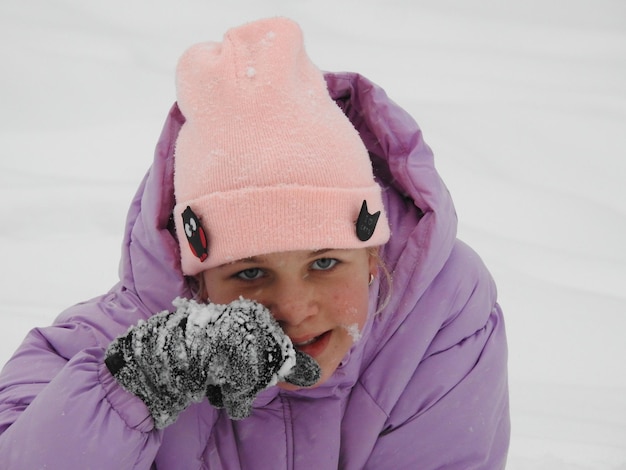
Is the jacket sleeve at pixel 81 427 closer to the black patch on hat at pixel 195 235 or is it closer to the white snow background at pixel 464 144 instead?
the black patch on hat at pixel 195 235

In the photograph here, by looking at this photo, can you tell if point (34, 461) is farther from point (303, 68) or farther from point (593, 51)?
point (593, 51)

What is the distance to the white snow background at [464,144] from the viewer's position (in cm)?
222

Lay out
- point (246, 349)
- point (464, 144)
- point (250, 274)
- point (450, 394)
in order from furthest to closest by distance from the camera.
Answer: point (464, 144) < point (450, 394) < point (250, 274) < point (246, 349)

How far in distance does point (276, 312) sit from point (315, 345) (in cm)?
13

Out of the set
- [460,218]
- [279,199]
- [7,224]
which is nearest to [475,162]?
[460,218]

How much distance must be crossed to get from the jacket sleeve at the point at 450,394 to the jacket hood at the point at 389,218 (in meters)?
0.08

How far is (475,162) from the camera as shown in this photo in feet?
10.6

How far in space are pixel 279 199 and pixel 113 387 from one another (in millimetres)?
380

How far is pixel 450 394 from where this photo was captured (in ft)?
5.08

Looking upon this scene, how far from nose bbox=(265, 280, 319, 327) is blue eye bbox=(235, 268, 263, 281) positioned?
42 mm

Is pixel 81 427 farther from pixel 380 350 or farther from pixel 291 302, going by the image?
pixel 380 350

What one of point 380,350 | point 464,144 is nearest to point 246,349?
point 380,350

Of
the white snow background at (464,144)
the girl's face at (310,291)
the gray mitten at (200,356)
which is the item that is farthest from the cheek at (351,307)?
the white snow background at (464,144)

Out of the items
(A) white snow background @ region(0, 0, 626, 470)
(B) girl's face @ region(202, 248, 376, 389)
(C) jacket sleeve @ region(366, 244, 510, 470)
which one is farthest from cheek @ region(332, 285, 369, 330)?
(A) white snow background @ region(0, 0, 626, 470)
